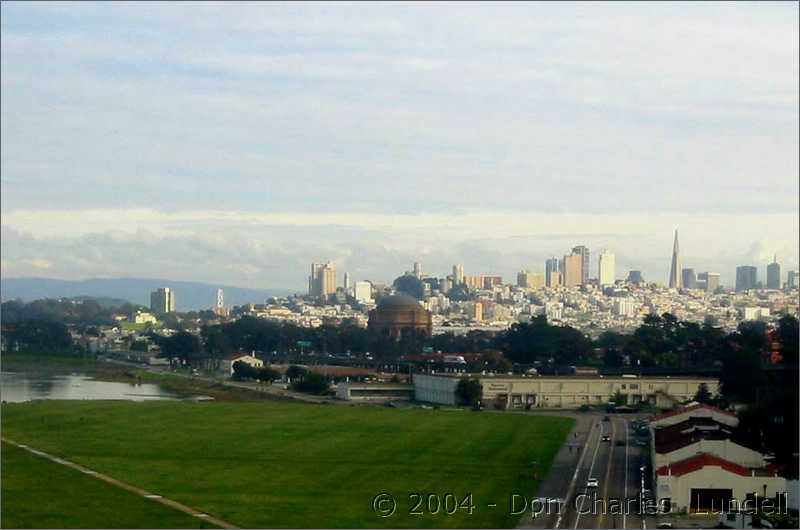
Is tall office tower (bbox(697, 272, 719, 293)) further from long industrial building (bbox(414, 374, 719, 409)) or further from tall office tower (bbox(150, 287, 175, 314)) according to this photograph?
long industrial building (bbox(414, 374, 719, 409))

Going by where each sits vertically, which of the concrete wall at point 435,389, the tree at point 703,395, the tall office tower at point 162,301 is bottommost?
the concrete wall at point 435,389

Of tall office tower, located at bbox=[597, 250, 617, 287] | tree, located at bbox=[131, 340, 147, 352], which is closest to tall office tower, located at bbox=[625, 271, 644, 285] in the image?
tall office tower, located at bbox=[597, 250, 617, 287]

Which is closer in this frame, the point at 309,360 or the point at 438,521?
the point at 438,521

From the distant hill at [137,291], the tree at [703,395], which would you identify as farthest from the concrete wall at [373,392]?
the distant hill at [137,291]

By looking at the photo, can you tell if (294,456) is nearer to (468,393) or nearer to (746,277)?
(468,393)

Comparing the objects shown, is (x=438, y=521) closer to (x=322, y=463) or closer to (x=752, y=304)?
(x=322, y=463)

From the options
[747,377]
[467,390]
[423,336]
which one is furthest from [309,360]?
[747,377]

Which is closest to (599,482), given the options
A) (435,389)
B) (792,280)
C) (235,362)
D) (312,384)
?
(435,389)

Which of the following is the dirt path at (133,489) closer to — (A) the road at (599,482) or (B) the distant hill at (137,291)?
(A) the road at (599,482)
